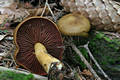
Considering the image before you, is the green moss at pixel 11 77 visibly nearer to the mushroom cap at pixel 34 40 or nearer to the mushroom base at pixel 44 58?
the mushroom base at pixel 44 58

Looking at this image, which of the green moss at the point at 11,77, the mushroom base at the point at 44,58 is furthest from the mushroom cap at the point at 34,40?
the green moss at the point at 11,77

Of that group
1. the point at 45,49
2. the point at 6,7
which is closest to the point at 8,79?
the point at 45,49

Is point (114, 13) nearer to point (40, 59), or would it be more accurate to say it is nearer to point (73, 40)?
point (73, 40)

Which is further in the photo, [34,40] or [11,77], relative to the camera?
[34,40]

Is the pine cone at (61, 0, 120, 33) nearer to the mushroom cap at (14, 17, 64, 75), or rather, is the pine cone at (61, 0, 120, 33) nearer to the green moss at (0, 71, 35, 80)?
the mushroom cap at (14, 17, 64, 75)

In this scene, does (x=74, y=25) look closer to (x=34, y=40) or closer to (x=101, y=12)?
(x=101, y=12)

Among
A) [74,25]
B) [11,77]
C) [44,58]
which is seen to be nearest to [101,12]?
[74,25]

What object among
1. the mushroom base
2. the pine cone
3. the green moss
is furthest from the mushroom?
the green moss
